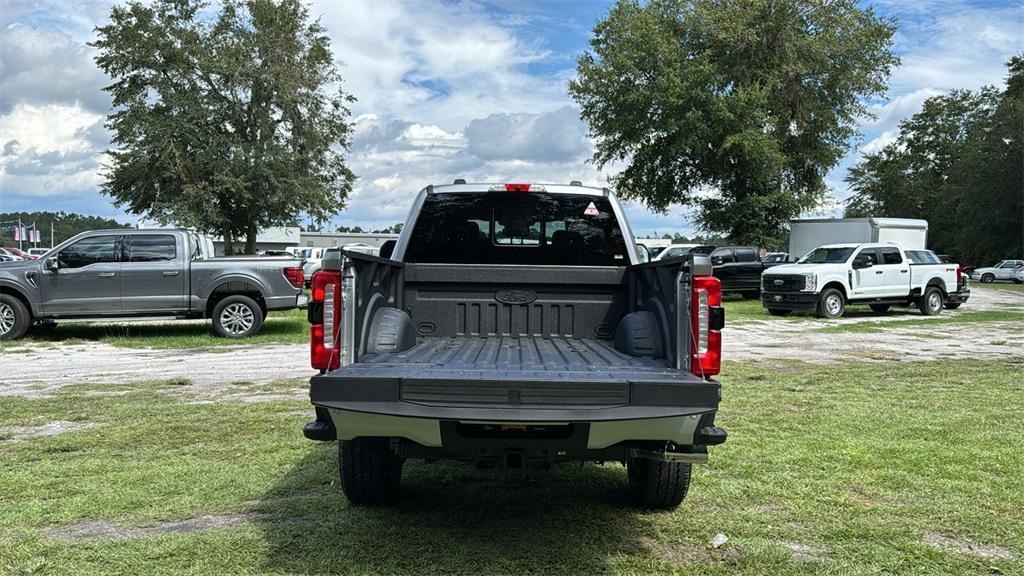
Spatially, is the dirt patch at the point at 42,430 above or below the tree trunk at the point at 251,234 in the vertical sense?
below

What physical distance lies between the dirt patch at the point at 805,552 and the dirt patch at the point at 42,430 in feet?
18.7

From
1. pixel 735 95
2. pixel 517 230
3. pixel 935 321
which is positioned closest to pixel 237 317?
pixel 517 230

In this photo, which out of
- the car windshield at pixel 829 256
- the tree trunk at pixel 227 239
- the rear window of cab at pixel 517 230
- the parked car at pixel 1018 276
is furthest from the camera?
the parked car at pixel 1018 276

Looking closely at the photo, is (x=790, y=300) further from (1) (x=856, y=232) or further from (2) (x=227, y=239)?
(2) (x=227, y=239)

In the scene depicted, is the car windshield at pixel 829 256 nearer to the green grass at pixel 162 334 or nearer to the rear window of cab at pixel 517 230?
the green grass at pixel 162 334

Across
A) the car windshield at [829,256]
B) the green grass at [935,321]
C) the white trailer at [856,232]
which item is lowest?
the green grass at [935,321]

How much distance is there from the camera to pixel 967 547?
388cm

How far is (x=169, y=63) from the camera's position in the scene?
117 ft

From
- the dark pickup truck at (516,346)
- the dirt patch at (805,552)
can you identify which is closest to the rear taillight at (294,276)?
the dark pickup truck at (516,346)

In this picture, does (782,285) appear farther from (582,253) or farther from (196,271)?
(582,253)

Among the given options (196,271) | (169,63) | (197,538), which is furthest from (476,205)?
(169,63)

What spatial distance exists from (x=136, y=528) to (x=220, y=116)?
35.2m

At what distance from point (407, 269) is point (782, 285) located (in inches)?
621

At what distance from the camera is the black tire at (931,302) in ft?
66.3
